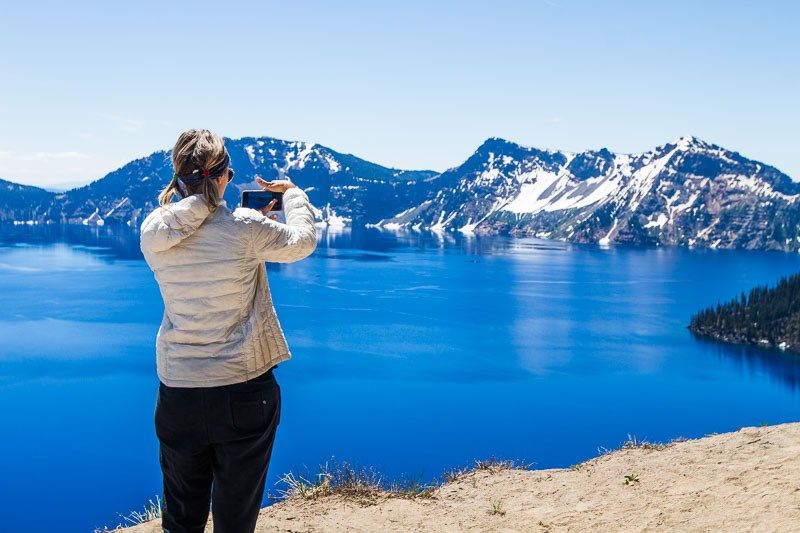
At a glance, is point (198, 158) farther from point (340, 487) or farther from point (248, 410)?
point (340, 487)

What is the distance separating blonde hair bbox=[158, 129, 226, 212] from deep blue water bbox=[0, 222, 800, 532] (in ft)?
60.4

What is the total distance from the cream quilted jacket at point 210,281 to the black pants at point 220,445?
0.09 m

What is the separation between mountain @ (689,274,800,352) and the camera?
3339 inches

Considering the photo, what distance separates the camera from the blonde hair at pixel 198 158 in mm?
3881

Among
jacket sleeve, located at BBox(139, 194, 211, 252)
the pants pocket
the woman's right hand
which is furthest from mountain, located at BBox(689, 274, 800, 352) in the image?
jacket sleeve, located at BBox(139, 194, 211, 252)

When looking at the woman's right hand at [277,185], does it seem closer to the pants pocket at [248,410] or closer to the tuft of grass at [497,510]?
the pants pocket at [248,410]

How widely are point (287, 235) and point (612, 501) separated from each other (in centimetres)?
506

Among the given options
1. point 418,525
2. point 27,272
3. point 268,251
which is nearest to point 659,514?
point 418,525

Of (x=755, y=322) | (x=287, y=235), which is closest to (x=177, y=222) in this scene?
(x=287, y=235)

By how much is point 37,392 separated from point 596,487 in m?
49.1

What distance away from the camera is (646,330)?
268ft

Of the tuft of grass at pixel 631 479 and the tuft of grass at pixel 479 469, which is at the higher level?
the tuft of grass at pixel 631 479

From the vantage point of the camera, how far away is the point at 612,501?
723cm

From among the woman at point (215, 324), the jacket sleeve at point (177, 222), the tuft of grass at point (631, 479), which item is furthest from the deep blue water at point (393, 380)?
the jacket sleeve at point (177, 222)
